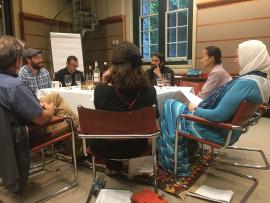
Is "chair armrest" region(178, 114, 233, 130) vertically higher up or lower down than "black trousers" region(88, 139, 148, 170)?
higher up

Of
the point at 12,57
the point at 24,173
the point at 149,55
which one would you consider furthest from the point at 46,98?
the point at 149,55

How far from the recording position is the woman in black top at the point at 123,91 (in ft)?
5.26

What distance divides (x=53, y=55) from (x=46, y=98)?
12.0ft

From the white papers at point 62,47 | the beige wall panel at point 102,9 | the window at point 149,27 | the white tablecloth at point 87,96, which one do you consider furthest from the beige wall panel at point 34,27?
the white tablecloth at point 87,96

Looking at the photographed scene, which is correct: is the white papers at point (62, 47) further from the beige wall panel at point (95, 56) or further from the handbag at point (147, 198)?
the handbag at point (147, 198)

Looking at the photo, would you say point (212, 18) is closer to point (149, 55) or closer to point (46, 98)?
point (149, 55)

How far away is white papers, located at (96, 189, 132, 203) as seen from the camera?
69.2 inches

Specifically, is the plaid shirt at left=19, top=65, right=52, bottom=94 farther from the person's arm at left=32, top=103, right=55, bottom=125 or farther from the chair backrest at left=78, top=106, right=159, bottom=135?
the chair backrest at left=78, top=106, right=159, bottom=135

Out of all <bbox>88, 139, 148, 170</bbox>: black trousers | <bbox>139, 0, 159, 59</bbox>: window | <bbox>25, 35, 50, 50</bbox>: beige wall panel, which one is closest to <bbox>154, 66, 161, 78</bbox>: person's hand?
<bbox>88, 139, 148, 170</bbox>: black trousers

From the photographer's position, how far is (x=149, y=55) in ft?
19.9

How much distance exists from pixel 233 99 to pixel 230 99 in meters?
0.02

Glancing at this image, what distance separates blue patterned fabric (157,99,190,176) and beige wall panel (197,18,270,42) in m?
3.02

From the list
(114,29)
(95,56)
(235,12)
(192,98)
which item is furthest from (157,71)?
(95,56)

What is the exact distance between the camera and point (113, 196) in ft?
5.94
